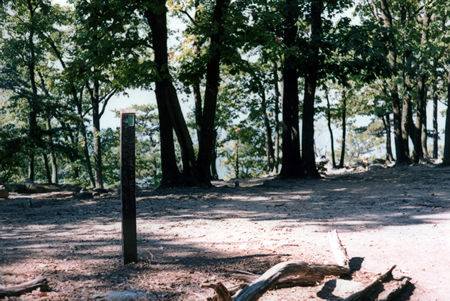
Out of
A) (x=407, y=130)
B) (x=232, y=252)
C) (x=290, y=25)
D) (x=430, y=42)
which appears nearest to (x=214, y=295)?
(x=232, y=252)

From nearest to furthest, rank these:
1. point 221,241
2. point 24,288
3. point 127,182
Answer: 1. point 24,288
2. point 127,182
3. point 221,241

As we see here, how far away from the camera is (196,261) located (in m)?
4.46

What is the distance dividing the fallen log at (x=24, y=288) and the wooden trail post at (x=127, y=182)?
98 centimetres

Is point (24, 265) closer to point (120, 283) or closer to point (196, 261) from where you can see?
point (120, 283)

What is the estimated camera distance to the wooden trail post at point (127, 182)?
432cm

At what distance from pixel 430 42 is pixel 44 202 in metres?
16.8

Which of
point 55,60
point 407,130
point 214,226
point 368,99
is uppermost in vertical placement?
point 55,60

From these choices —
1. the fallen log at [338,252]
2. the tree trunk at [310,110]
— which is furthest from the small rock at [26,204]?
the tree trunk at [310,110]

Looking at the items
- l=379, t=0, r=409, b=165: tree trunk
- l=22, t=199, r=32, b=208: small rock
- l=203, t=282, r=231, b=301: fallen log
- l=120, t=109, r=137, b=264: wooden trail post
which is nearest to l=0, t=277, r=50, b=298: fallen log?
l=120, t=109, r=137, b=264: wooden trail post

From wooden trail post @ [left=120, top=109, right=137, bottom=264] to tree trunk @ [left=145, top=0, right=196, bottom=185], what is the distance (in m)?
8.74

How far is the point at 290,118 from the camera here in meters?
16.6

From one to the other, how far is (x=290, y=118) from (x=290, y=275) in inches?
524

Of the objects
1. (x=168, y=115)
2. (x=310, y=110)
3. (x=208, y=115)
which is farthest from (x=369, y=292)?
(x=310, y=110)

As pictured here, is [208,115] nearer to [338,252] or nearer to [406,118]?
[338,252]
